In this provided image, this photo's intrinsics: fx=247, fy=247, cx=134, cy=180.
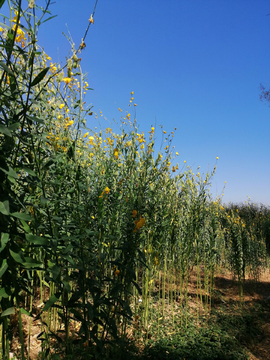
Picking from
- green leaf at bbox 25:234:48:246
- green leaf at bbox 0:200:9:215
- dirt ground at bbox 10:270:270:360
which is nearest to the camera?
green leaf at bbox 0:200:9:215

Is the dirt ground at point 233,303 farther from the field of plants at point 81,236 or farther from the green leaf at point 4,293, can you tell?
the green leaf at point 4,293

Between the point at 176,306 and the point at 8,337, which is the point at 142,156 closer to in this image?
the point at 8,337

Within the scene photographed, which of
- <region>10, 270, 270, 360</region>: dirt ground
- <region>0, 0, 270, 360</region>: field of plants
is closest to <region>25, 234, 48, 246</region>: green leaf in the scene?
<region>0, 0, 270, 360</region>: field of plants

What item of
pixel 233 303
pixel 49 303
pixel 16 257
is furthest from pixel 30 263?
pixel 233 303

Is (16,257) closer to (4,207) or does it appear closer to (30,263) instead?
(30,263)

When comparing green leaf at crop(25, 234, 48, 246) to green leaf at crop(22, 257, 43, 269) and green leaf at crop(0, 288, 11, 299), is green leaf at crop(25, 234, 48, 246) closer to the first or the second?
green leaf at crop(22, 257, 43, 269)

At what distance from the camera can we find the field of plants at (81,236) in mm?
1046

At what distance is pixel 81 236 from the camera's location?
3.99ft

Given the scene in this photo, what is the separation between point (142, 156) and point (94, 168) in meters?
0.54

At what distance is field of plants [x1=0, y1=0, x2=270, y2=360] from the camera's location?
3.43 feet

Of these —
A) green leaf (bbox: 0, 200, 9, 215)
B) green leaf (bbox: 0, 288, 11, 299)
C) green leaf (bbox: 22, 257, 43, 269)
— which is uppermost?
green leaf (bbox: 0, 200, 9, 215)

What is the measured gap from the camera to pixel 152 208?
2707 mm

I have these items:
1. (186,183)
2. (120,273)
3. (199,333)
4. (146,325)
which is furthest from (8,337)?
(186,183)

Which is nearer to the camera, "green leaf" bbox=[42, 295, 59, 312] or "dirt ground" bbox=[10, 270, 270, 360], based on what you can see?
"green leaf" bbox=[42, 295, 59, 312]
